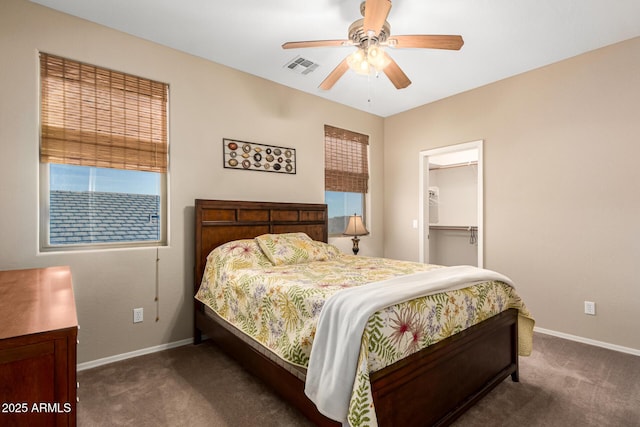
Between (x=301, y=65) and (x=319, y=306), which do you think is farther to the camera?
(x=301, y=65)

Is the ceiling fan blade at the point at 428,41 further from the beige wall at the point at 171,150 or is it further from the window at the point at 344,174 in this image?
the window at the point at 344,174

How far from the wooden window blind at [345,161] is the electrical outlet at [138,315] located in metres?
2.56

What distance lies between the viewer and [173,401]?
206cm

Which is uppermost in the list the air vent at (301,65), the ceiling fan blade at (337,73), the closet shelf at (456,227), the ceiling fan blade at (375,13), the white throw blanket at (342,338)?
the air vent at (301,65)

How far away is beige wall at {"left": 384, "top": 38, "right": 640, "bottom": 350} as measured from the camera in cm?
284

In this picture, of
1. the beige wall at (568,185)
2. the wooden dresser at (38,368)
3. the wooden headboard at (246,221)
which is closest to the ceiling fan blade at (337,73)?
the wooden headboard at (246,221)

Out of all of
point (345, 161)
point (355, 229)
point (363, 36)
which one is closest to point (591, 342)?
point (355, 229)

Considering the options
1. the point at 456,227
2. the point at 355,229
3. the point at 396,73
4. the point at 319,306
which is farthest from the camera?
the point at 456,227

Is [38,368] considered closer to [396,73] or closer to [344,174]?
[396,73]

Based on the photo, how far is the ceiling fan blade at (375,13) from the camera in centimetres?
178

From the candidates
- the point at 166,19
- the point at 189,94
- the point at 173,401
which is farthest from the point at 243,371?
the point at 166,19

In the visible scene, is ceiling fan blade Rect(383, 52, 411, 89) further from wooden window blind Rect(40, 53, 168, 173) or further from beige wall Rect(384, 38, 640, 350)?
wooden window blind Rect(40, 53, 168, 173)

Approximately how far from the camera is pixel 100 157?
264 centimetres

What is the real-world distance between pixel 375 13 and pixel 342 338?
182 centimetres
